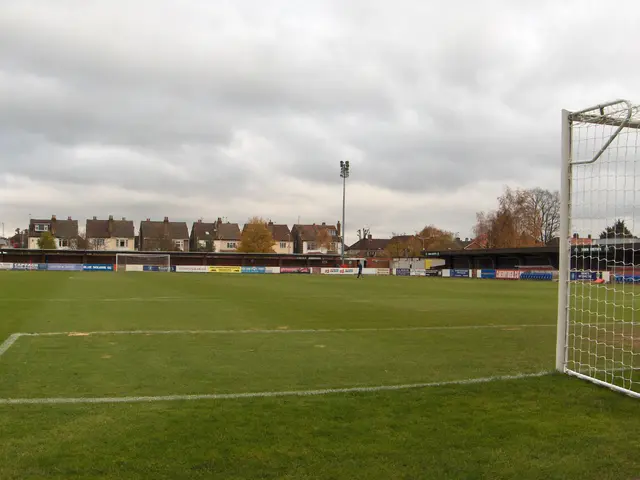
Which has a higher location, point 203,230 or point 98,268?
point 203,230

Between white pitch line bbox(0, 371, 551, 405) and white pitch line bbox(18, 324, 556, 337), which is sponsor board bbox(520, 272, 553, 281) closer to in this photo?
white pitch line bbox(18, 324, 556, 337)

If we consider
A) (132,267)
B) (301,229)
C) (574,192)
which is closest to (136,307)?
(574,192)

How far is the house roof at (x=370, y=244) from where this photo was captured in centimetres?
15925

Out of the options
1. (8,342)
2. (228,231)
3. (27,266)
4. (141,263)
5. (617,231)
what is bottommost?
(27,266)

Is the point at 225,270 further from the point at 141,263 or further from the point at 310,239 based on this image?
the point at 310,239

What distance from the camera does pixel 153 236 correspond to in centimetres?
11994

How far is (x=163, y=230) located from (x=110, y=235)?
11158 millimetres

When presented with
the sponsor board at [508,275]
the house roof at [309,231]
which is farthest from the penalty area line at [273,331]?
the house roof at [309,231]

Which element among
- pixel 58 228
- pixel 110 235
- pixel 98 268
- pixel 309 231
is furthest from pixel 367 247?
pixel 98 268

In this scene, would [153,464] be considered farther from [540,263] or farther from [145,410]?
[540,263]

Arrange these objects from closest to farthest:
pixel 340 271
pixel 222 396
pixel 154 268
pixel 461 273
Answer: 1. pixel 222 396
2. pixel 461 273
3. pixel 154 268
4. pixel 340 271

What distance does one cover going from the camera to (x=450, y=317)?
1627cm

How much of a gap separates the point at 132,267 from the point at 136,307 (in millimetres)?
56551

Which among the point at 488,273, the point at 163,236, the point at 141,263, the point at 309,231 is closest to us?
the point at 488,273
